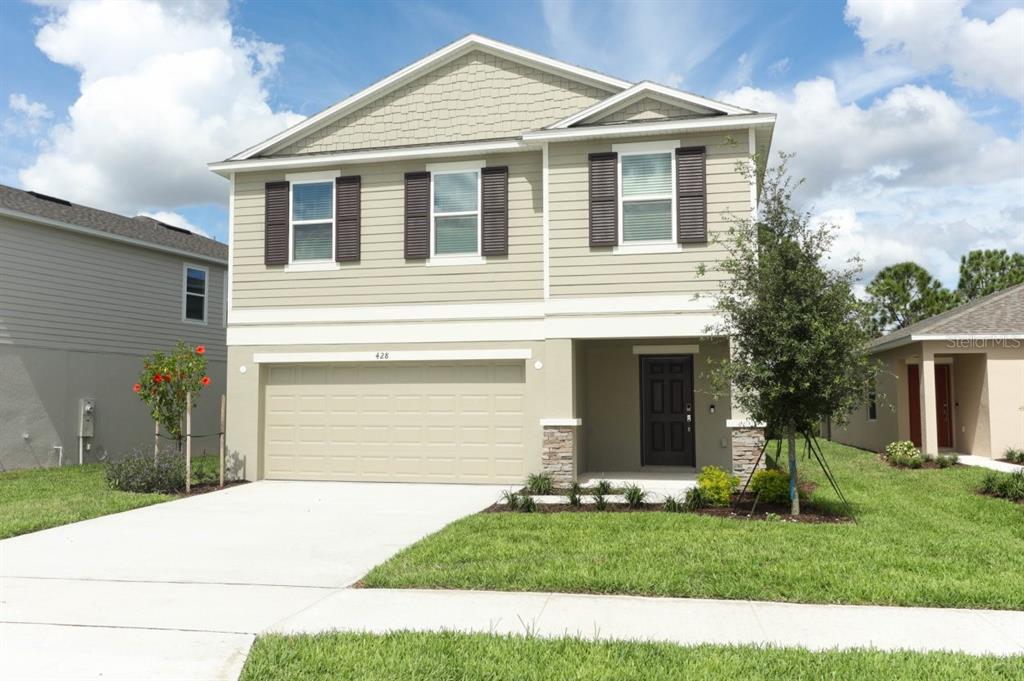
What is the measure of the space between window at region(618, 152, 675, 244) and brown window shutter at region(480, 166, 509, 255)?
82.8 inches

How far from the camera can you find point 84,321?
1927 cm

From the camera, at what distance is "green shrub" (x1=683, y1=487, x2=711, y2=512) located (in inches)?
410

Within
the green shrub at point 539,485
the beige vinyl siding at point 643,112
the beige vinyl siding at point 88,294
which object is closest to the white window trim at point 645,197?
the beige vinyl siding at point 643,112

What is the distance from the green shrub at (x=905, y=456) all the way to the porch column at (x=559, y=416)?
7275 millimetres

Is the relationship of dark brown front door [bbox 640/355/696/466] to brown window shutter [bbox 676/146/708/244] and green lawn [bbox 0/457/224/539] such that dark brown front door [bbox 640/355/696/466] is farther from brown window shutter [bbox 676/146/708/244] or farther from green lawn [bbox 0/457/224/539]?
green lawn [bbox 0/457/224/539]

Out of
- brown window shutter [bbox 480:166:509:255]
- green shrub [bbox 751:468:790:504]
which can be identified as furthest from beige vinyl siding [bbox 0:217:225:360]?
green shrub [bbox 751:468:790:504]

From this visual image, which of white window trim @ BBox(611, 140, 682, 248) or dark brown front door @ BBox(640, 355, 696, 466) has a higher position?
white window trim @ BBox(611, 140, 682, 248)

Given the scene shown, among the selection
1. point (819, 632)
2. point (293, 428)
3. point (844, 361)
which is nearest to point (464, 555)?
point (819, 632)

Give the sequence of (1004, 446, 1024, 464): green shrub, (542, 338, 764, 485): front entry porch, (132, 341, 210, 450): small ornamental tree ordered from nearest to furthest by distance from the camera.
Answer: (132, 341, 210, 450): small ornamental tree, (542, 338, 764, 485): front entry porch, (1004, 446, 1024, 464): green shrub

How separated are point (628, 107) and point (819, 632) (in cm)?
991

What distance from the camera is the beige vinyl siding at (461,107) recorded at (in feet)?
48.6

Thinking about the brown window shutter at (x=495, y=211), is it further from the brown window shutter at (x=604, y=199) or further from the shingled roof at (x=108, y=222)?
the shingled roof at (x=108, y=222)

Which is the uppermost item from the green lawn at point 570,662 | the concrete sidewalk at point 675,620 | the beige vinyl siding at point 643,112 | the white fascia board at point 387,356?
the beige vinyl siding at point 643,112

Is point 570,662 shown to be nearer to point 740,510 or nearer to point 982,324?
point 740,510
